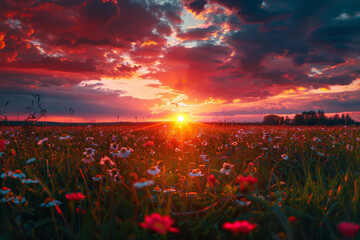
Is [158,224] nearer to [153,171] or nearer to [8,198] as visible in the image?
[153,171]

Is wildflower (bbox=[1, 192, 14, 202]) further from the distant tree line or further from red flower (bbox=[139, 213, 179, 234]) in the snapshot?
the distant tree line

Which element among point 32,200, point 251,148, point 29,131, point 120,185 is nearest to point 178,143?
point 251,148

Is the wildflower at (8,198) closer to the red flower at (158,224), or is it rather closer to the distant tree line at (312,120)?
the red flower at (158,224)

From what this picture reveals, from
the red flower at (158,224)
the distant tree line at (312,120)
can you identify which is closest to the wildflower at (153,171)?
the red flower at (158,224)

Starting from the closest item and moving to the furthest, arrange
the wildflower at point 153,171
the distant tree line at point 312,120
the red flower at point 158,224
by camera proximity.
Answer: the red flower at point 158,224 → the wildflower at point 153,171 → the distant tree line at point 312,120

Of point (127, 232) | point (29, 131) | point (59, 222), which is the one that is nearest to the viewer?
point (127, 232)

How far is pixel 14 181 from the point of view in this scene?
325 cm

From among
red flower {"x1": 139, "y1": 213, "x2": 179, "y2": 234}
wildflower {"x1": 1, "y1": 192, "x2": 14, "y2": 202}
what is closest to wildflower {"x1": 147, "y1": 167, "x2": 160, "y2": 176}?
red flower {"x1": 139, "y1": 213, "x2": 179, "y2": 234}

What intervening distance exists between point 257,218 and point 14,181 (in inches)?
137

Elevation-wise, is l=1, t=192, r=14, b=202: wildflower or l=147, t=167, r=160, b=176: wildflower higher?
l=147, t=167, r=160, b=176: wildflower

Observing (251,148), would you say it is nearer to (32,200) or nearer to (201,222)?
(201,222)

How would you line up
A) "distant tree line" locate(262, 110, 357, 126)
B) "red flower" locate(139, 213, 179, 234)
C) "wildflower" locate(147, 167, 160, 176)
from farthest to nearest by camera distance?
"distant tree line" locate(262, 110, 357, 126) → "wildflower" locate(147, 167, 160, 176) → "red flower" locate(139, 213, 179, 234)

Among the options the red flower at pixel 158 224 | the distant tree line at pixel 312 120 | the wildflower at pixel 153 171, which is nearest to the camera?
the red flower at pixel 158 224

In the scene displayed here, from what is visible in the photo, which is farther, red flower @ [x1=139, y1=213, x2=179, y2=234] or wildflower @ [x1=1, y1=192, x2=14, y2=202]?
wildflower @ [x1=1, y1=192, x2=14, y2=202]
